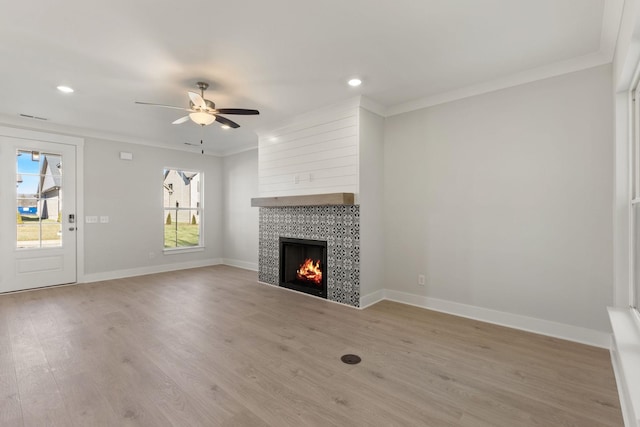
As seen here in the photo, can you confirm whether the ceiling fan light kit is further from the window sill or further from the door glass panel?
the window sill

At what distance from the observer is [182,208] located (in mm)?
6727

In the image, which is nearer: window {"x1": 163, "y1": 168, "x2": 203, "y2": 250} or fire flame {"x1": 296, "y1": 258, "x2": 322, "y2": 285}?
fire flame {"x1": 296, "y1": 258, "x2": 322, "y2": 285}

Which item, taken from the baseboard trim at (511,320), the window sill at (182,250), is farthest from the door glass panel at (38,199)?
the baseboard trim at (511,320)

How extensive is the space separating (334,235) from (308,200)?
0.61 meters

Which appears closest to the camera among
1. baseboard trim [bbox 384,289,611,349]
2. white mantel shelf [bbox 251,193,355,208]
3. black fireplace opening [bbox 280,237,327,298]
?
baseboard trim [bbox 384,289,611,349]

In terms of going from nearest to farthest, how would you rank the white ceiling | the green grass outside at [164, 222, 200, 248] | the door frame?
the white ceiling
the door frame
the green grass outside at [164, 222, 200, 248]

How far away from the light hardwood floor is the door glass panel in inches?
56.1

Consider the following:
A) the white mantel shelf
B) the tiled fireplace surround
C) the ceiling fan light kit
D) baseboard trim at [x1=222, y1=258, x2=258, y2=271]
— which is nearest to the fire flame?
the tiled fireplace surround

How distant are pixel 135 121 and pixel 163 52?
8.39 feet

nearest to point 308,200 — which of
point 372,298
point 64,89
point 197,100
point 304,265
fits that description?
point 304,265

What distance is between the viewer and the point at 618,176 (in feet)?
A: 8.25

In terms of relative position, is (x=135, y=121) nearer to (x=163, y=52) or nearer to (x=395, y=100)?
(x=163, y=52)

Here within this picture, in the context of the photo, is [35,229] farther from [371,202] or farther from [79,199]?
[371,202]

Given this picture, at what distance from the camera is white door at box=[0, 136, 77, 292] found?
15.2 ft
